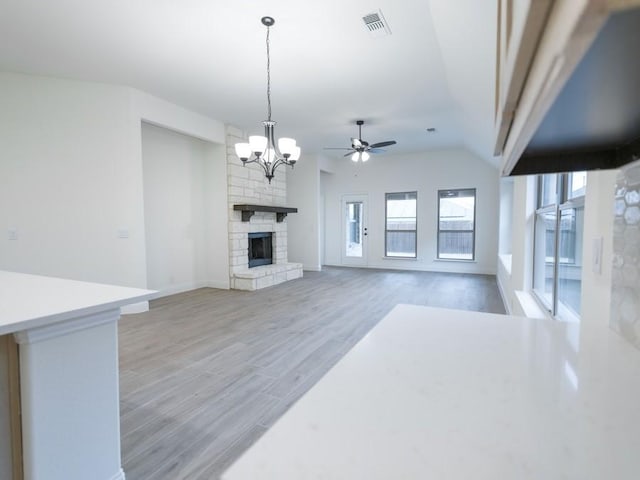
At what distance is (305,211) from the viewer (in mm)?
8336

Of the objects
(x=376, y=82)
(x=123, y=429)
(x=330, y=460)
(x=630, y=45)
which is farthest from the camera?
(x=376, y=82)

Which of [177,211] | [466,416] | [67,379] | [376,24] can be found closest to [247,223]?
[177,211]

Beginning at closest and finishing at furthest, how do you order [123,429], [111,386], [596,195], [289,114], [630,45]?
[630,45] < [596,195] < [111,386] < [123,429] < [289,114]

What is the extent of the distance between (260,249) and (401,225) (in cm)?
359

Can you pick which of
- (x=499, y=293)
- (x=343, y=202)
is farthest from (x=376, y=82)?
(x=343, y=202)

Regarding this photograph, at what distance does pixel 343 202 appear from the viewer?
894 cm

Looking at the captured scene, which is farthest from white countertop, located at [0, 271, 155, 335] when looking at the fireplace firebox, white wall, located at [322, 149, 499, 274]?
white wall, located at [322, 149, 499, 274]

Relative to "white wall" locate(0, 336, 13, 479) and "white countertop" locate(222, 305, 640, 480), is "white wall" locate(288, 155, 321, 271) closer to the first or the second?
"white wall" locate(0, 336, 13, 479)

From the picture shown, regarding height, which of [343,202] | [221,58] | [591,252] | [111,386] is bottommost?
[111,386]

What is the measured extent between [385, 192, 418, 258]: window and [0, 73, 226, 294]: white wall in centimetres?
570

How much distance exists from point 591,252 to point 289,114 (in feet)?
15.3

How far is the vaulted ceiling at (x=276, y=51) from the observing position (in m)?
2.61

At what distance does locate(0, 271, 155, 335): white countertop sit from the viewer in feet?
3.80

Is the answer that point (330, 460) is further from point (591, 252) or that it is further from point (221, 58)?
point (221, 58)
